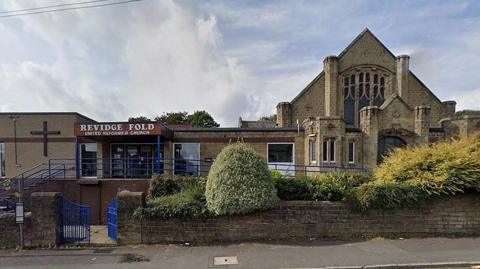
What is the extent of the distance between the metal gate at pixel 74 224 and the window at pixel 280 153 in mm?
11086

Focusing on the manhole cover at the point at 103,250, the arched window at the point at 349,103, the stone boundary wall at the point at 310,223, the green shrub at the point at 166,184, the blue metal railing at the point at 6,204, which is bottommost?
the manhole cover at the point at 103,250

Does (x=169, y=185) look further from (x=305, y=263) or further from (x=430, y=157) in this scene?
(x=430, y=157)

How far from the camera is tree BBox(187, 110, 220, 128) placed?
202 ft

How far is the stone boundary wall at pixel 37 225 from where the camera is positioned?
798 cm

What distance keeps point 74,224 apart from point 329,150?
13307 millimetres

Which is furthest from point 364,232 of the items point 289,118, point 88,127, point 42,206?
point 289,118

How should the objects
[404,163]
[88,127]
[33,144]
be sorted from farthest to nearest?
[33,144]
[88,127]
[404,163]

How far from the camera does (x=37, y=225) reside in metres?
8.04

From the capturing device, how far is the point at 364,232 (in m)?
8.22

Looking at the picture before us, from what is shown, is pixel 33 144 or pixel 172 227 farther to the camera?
pixel 33 144

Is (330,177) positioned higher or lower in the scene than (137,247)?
higher

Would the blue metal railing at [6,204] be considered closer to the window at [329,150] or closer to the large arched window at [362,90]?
the window at [329,150]

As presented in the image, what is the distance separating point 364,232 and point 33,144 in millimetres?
19003

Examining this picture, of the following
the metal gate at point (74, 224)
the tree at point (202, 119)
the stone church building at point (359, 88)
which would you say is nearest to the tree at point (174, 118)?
the tree at point (202, 119)
